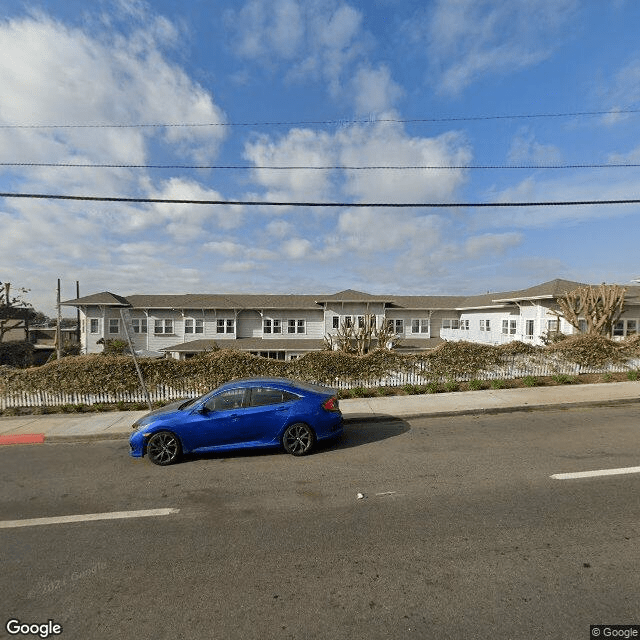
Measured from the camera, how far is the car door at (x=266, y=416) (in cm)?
689

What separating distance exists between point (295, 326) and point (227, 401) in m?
22.9

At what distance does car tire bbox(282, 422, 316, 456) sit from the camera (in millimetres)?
6898

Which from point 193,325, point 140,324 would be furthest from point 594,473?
point 140,324

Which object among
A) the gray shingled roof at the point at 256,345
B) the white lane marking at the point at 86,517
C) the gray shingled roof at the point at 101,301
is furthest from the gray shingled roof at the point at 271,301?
the white lane marking at the point at 86,517

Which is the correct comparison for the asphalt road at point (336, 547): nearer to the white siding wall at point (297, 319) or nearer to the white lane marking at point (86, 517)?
the white lane marking at point (86, 517)

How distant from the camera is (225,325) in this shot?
2986cm

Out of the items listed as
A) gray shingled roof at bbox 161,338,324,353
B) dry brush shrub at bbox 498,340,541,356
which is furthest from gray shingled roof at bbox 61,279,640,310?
dry brush shrub at bbox 498,340,541,356

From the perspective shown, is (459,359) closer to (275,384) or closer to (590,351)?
(590,351)

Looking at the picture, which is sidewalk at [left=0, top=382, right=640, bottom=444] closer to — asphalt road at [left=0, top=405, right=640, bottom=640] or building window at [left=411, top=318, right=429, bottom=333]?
asphalt road at [left=0, top=405, right=640, bottom=640]

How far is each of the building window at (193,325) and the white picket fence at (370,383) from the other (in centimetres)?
1823

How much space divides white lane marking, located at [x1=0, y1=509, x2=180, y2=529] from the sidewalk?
4.04m

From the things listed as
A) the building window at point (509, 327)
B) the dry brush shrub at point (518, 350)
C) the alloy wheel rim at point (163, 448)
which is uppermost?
the building window at point (509, 327)

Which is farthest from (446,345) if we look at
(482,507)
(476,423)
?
(482,507)

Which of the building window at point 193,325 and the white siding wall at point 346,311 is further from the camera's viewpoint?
the building window at point 193,325
